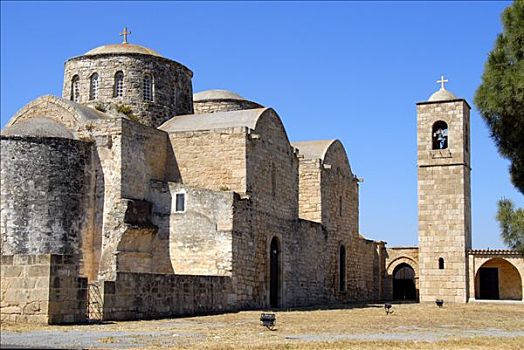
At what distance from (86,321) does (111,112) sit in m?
11.4

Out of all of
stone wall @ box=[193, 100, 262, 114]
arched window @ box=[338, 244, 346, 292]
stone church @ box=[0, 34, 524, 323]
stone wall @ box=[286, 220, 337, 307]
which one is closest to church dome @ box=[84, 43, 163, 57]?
stone church @ box=[0, 34, 524, 323]

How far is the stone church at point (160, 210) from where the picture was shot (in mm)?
17266

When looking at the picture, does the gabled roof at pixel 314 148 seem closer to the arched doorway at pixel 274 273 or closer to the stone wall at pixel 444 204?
the stone wall at pixel 444 204

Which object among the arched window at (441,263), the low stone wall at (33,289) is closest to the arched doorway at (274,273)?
the arched window at (441,263)

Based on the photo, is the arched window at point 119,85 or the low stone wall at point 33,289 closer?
the low stone wall at point 33,289

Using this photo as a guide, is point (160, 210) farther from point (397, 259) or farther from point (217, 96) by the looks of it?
point (397, 259)

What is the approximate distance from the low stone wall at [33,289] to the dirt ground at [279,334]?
1.54 feet

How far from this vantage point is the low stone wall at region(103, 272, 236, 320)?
53.6 ft

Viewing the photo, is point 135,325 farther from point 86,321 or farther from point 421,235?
point 421,235

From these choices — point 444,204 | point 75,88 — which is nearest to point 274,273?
point 75,88

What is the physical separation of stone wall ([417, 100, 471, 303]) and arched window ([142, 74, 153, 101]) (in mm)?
11907

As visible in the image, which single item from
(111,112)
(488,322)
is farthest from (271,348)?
(111,112)

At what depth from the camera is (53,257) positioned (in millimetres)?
13984

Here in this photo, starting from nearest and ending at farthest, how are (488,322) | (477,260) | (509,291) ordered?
(488,322) → (477,260) → (509,291)
